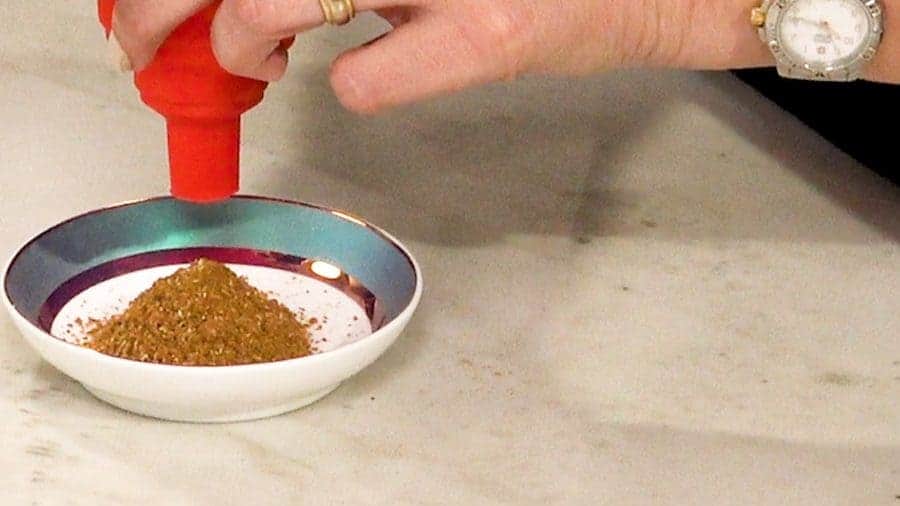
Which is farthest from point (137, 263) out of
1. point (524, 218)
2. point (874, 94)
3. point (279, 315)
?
point (874, 94)

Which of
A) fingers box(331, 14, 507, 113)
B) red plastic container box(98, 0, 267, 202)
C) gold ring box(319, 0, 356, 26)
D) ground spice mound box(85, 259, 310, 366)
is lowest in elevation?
ground spice mound box(85, 259, 310, 366)

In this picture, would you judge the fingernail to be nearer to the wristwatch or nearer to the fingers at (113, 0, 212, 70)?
the fingers at (113, 0, 212, 70)

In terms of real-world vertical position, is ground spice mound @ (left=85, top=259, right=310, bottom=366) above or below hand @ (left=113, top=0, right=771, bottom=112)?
below

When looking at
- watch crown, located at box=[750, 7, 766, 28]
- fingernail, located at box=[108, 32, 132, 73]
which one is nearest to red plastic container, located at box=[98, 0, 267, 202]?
fingernail, located at box=[108, 32, 132, 73]

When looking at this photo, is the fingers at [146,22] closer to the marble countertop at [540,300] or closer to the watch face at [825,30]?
the marble countertop at [540,300]

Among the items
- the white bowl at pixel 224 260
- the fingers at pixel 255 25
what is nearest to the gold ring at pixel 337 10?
the fingers at pixel 255 25

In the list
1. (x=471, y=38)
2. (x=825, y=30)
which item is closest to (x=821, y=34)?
(x=825, y=30)

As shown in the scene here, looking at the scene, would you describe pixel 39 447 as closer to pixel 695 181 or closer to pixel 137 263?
pixel 137 263
